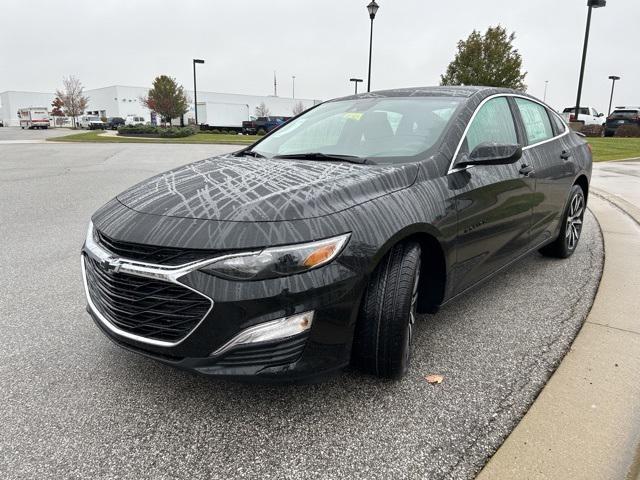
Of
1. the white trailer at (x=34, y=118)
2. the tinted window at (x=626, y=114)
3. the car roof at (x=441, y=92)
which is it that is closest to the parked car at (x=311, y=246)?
the car roof at (x=441, y=92)

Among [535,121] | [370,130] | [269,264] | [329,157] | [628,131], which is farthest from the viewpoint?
[628,131]

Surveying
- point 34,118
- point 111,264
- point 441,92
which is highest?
point 34,118

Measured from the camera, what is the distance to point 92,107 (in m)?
101

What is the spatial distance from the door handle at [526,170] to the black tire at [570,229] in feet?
3.73

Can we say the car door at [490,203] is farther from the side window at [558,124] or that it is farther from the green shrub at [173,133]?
the green shrub at [173,133]

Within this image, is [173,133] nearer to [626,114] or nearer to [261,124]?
[261,124]

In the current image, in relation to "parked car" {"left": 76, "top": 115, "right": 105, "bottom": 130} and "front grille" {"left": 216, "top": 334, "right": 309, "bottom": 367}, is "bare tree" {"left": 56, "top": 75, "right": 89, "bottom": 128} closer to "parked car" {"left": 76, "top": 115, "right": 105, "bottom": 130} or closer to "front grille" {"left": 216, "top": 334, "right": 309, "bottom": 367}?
"parked car" {"left": 76, "top": 115, "right": 105, "bottom": 130}

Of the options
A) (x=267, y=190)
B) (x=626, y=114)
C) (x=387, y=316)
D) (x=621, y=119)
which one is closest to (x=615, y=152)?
(x=621, y=119)

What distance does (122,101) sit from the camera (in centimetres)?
8869

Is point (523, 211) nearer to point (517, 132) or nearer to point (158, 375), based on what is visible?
point (517, 132)

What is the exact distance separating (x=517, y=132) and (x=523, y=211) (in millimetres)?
679

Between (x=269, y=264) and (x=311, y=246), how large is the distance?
20 centimetres

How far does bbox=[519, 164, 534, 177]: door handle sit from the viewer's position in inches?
140

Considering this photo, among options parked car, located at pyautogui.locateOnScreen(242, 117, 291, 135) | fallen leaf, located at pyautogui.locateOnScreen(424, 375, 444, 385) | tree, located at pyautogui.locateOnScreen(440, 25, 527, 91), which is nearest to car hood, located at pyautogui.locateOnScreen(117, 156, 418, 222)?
fallen leaf, located at pyautogui.locateOnScreen(424, 375, 444, 385)
